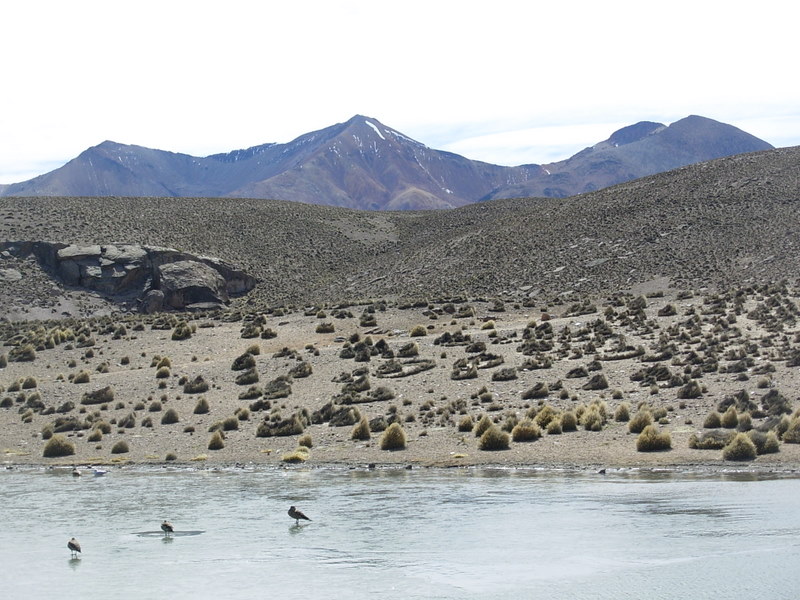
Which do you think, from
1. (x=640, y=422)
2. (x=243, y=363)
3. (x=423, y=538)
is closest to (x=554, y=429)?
(x=640, y=422)

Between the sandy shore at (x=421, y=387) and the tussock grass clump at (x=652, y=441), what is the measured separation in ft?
0.68

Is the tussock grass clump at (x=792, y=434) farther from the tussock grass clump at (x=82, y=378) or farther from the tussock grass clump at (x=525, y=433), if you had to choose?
the tussock grass clump at (x=82, y=378)

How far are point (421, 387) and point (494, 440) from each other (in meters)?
9.62

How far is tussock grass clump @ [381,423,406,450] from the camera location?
98.2ft

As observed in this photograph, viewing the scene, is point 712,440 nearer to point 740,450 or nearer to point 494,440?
point 740,450

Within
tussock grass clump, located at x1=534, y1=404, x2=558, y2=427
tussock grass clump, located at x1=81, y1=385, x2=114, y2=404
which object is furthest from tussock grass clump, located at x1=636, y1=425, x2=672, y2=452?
tussock grass clump, located at x1=81, y1=385, x2=114, y2=404

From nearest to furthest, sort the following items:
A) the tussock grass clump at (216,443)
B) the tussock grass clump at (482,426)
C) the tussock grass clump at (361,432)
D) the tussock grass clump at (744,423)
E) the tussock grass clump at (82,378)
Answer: the tussock grass clump at (744,423), the tussock grass clump at (482,426), the tussock grass clump at (361,432), the tussock grass clump at (216,443), the tussock grass clump at (82,378)

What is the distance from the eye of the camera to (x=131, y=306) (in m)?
76.6

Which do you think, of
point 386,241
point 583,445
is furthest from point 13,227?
point 583,445

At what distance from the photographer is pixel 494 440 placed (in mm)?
28641

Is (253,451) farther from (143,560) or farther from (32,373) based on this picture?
(32,373)

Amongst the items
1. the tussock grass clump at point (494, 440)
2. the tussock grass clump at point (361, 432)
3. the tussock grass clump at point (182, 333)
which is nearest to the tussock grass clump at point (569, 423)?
the tussock grass clump at point (494, 440)

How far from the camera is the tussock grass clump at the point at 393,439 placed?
29.9 m

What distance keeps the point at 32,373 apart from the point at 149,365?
584cm
